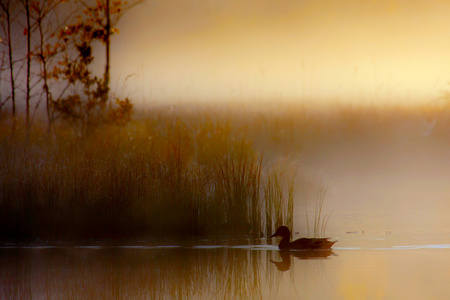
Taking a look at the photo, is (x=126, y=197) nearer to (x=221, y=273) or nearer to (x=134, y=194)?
(x=134, y=194)

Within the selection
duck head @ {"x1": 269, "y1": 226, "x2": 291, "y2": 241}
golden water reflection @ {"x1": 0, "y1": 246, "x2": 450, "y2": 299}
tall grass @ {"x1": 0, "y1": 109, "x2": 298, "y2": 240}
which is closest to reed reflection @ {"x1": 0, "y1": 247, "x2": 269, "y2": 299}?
golden water reflection @ {"x1": 0, "y1": 246, "x2": 450, "y2": 299}

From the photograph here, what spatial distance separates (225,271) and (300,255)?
2.94 feet

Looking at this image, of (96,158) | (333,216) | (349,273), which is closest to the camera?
(349,273)

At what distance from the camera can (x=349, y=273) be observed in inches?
175

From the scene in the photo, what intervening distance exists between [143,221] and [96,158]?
795 mm

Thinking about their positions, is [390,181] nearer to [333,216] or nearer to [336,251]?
[333,216]

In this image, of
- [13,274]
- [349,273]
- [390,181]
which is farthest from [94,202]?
[390,181]

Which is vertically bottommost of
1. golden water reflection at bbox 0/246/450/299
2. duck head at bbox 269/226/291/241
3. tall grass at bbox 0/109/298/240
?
golden water reflection at bbox 0/246/450/299

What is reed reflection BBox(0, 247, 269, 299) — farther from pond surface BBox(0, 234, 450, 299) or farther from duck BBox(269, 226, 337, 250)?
duck BBox(269, 226, 337, 250)

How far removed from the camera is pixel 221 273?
4602 millimetres

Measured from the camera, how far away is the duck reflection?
16.2ft

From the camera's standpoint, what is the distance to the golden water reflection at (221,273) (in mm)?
3980

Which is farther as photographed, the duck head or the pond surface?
the duck head

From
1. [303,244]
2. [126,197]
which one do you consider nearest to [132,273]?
[303,244]
